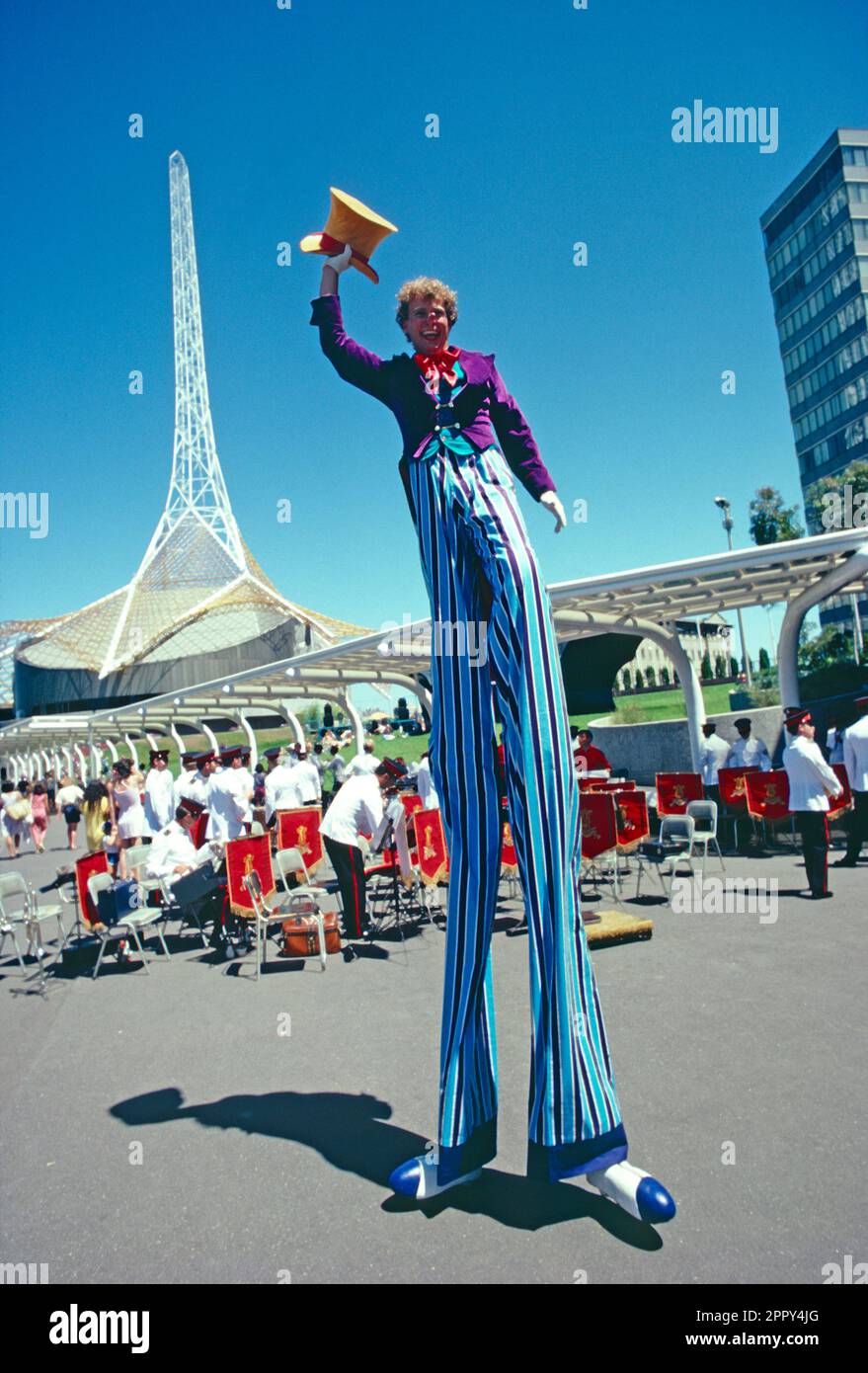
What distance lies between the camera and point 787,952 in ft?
19.2

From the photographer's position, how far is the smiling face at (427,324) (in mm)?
3162

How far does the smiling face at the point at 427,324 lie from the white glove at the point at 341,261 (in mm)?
263

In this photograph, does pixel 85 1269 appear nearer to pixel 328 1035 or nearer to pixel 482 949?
pixel 482 949

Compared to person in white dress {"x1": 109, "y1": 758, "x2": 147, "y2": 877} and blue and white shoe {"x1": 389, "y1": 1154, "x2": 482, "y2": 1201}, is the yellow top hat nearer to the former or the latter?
blue and white shoe {"x1": 389, "y1": 1154, "x2": 482, "y2": 1201}

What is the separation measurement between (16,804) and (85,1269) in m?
19.0

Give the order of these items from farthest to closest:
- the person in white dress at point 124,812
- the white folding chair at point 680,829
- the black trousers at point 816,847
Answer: the person in white dress at point 124,812 < the white folding chair at point 680,829 < the black trousers at point 816,847

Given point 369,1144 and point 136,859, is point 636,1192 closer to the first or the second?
point 369,1144

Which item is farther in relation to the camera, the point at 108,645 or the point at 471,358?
the point at 108,645

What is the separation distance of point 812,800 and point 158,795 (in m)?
9.65

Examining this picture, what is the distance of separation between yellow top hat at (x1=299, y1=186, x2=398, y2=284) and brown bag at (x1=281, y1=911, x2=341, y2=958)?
5.72 metres

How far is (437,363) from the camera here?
10.4ft

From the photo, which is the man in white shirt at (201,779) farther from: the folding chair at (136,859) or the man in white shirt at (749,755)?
the man in white shirt at (749,755)

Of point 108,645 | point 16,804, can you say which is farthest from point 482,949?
point 108,645

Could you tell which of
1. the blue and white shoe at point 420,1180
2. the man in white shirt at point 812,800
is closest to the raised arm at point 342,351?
the blue and white shoe at point 420,1180
